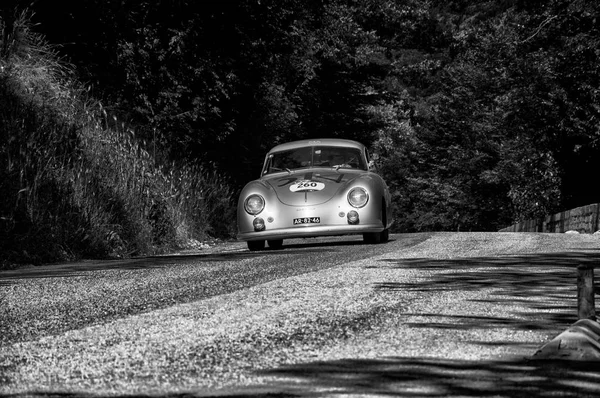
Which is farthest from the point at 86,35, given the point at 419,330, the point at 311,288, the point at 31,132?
the point at 419,330

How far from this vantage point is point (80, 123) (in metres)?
16.2

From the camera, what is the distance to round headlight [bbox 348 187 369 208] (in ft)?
48.9

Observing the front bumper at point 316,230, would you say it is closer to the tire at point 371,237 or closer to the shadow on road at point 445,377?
the tire at point 371,237

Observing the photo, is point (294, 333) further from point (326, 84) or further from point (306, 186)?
point (326, 84)

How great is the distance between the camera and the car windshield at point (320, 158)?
16.3 m

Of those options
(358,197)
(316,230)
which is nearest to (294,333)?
(316,230)

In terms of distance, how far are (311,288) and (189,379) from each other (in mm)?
3770

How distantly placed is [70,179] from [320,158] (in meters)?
3.98

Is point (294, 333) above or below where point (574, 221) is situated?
below


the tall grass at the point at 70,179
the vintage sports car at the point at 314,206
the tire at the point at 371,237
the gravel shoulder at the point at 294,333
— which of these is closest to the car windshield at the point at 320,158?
the vintage sports car at the point at 314,206

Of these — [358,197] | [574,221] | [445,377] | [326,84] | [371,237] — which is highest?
[326,84]

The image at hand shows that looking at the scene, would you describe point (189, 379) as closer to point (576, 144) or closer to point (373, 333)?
point (373, 333)

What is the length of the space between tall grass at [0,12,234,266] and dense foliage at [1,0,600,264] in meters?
0.33

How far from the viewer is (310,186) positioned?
15.1 metres
